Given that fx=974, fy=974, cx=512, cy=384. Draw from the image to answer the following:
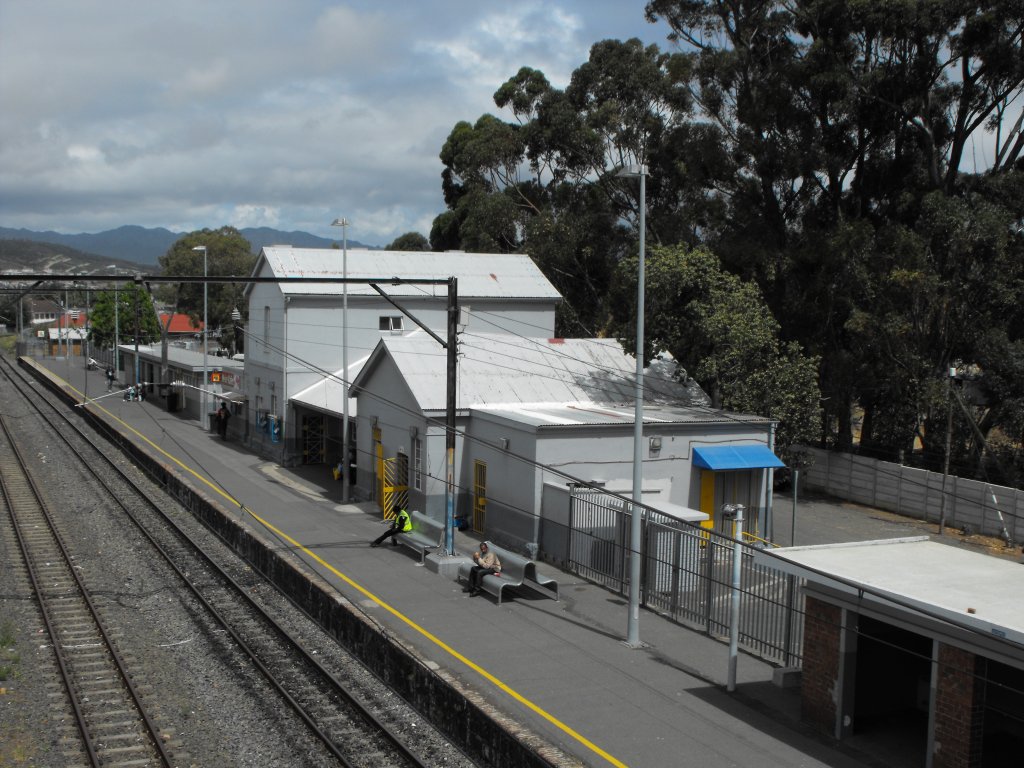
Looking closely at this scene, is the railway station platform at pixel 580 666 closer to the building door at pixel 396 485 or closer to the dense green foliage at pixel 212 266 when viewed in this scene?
the building door at pixel 396 485

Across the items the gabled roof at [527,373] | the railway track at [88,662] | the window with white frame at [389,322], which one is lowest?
the railway track at [88,662]

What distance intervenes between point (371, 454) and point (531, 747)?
17181 millimetres

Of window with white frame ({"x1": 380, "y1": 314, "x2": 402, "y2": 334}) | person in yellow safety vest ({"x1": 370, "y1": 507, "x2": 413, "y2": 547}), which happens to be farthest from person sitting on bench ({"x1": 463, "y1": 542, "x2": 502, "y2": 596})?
window with white frame ({"x1": 380, "y1": 314, "x2": 402, "y2": 334})

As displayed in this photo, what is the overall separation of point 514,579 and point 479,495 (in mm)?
→ 5438

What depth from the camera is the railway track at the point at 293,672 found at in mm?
12094

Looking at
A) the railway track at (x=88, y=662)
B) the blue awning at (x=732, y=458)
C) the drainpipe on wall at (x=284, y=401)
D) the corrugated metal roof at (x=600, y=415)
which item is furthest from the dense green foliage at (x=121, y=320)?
the blue awning at (x=732, y=458)

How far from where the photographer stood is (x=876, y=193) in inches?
1289

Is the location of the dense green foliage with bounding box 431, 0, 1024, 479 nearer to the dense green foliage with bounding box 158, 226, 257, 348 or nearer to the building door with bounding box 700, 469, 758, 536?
the building door with bounding box 700, 469, 758, 536

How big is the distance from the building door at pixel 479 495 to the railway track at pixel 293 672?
537 cm

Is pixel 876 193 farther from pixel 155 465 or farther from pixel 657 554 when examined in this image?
pixel 155 465

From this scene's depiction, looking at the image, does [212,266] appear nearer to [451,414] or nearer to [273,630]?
[451,414]

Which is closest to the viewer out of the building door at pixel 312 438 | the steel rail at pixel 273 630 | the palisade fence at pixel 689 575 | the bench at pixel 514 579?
the steel rail at pixel 273 630

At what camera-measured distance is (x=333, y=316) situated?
111 ft

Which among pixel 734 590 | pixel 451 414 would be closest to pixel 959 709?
pixel 734 590
